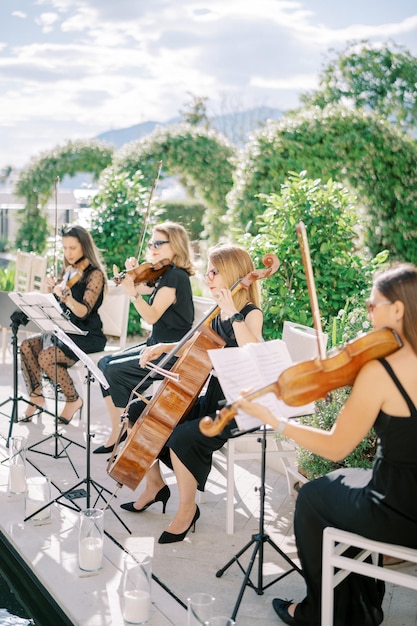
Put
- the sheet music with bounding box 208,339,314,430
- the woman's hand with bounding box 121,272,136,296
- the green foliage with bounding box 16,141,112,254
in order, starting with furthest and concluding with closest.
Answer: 1. the green foliage with bounding box 16,141,112,254
2. the woman's hand with bounding box 121,272,136,296
3. the sheet music with bounding box 208,339,314,430

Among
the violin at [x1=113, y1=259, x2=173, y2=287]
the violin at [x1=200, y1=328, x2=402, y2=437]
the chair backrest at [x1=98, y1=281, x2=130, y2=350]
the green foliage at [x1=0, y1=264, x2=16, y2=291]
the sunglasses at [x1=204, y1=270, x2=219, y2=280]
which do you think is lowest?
the green foliage at [x1=0, y1=264, x2=16, y2=291]

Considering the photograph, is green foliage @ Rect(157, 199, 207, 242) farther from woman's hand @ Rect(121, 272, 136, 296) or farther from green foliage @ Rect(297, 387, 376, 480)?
green foliage @ Rect(297, 387, 376, 480)

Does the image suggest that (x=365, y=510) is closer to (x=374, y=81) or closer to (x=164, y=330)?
(x=164, y=330)

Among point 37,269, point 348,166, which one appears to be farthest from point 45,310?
point 348,166

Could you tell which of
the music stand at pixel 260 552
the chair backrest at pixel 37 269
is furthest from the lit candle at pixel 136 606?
the chair backrest at pixel 37 269

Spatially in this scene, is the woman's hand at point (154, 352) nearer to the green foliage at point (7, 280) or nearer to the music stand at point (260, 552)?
the music stand at point (260, 552)

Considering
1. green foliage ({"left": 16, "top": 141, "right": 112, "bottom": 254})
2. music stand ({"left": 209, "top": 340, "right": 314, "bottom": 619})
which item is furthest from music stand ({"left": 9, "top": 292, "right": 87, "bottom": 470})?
green foliage ({"left": 16, "top": 141, "right": 112, "bottom": 254})

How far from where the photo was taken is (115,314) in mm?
5703

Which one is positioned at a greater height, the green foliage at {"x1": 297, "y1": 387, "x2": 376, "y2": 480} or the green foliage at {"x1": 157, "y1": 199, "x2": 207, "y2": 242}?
the green foliage at {"x1": 297, "y1": 387, "x2": 376, "y2": 480}

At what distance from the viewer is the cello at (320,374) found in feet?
6.84

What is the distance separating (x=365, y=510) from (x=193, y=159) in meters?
8.53

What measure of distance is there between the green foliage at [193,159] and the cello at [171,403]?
6393mm

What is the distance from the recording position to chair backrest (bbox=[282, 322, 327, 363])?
3.51 meters

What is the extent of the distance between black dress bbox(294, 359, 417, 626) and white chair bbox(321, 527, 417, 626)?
0.04 m
